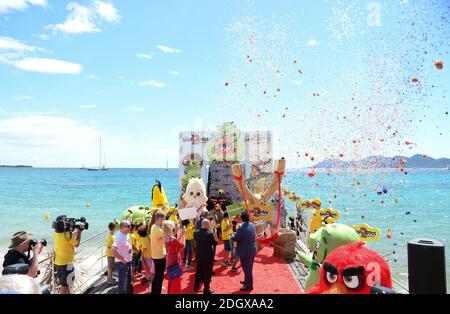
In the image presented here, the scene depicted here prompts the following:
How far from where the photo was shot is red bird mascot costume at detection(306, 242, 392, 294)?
289 centimetres

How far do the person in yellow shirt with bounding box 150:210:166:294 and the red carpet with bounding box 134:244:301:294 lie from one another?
3.51 feet

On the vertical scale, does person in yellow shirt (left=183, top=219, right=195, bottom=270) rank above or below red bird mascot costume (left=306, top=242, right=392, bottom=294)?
below

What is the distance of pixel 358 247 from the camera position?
3.23 m

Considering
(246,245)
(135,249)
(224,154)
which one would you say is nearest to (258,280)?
(246,245)

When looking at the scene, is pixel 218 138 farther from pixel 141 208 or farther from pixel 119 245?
pixel 119 245

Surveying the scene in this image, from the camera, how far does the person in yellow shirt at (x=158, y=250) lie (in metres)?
5.41

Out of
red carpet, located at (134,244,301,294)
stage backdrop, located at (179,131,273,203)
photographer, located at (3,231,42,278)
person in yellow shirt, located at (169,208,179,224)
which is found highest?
stage backdrop, located at (179,131,273,203)

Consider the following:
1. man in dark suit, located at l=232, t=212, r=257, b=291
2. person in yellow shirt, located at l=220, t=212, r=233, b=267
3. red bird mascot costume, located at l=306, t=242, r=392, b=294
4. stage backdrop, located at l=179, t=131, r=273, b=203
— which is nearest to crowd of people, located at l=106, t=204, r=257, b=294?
man in dark suit, located at l=232, t=212, r=257, b=291

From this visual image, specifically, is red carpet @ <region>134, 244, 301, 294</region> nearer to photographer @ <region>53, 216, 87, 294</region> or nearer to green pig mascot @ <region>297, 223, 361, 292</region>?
photographer @ <region>53, 216, 87, 294</region>

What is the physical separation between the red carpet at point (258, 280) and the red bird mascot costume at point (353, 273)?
3.42m

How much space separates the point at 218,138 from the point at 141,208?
783 centimetres

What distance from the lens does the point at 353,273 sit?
9.45ft

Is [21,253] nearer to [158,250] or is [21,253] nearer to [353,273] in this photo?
[158,250]
